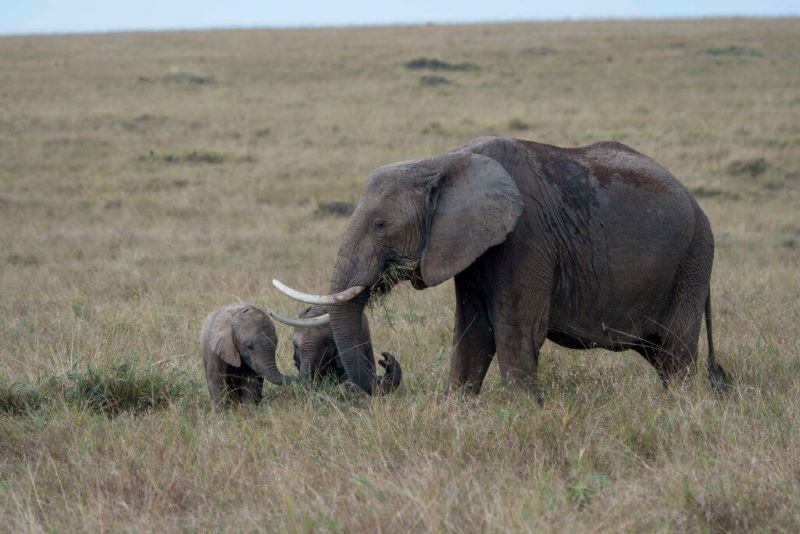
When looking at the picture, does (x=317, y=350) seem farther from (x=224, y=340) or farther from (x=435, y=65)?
(x=435, y=65)

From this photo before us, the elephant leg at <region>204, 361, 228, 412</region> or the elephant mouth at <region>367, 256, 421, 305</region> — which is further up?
the elephant mouth at <region>367, 256, 421, 305</region>

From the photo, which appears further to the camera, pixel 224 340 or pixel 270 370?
pixel 224 340

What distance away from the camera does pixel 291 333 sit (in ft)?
27.7

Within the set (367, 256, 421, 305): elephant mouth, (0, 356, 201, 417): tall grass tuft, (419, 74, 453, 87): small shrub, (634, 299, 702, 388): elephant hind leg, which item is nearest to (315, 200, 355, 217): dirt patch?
(0, 356, 201, 417): tall grass tuft

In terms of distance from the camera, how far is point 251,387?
6855 mm

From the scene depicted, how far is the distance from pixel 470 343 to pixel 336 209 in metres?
9.75

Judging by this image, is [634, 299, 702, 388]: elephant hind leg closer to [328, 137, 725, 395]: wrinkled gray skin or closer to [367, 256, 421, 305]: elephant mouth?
[328, 137, 725, 395]: wrinkled gray skin

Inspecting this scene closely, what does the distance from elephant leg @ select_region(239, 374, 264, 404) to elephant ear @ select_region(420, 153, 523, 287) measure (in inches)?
67.9

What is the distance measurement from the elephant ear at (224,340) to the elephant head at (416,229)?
41.6 inches

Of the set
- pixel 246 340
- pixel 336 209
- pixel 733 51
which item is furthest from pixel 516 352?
pixel 733 51

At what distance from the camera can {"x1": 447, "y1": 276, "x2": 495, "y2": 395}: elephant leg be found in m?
6.22

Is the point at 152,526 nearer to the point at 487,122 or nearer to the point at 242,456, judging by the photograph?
the point at 242,456

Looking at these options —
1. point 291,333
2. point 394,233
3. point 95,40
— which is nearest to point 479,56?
point 95,40

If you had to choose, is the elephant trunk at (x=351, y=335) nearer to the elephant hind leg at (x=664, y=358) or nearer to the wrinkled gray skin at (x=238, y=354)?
the wrinkled gray skin at (x=238, y=354)
